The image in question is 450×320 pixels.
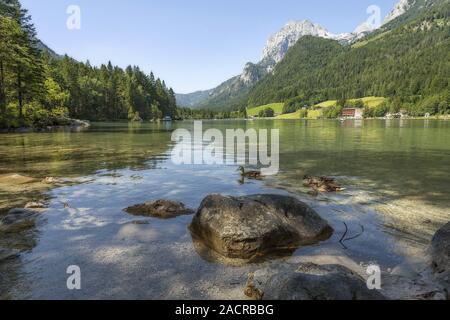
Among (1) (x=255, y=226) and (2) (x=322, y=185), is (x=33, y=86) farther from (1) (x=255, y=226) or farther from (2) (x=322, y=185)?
(1) (x=255, y=226)

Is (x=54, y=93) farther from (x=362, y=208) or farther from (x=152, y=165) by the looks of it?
(x=362, y=208)

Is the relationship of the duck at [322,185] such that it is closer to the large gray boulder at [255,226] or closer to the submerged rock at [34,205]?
the large gray boulder at [255,226]

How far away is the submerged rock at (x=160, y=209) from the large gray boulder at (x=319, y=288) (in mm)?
6904

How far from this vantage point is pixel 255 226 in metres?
9.88

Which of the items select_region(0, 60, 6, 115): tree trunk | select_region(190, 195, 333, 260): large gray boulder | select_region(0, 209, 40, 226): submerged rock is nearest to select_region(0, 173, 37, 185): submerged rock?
select_region(0, 209, 40, 226): submerged rock

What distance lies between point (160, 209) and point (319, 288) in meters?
8.32

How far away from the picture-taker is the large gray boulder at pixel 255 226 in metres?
9.51

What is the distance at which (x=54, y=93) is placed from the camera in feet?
298

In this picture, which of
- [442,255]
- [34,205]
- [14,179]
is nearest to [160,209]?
[34,205]

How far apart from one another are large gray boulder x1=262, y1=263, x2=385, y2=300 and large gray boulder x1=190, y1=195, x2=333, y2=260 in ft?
9.18

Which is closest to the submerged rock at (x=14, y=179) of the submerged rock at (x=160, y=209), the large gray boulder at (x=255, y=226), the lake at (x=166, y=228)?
the lake at (x=166, y=228)

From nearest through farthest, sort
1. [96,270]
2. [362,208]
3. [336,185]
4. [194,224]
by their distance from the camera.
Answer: [96,270]
[194,224]
[362,208]
[336,185]
